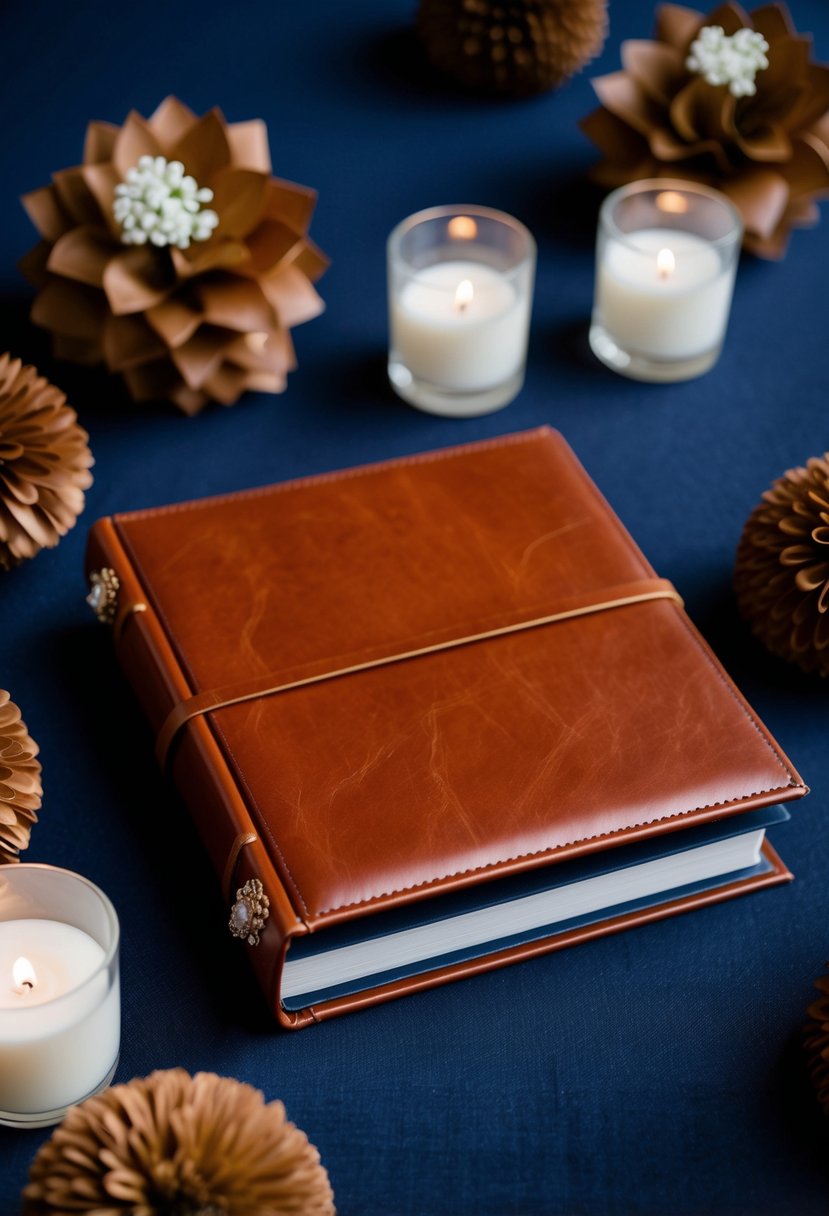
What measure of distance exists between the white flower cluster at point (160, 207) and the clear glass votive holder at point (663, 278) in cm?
32

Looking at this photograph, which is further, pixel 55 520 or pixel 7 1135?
pixel 55 520

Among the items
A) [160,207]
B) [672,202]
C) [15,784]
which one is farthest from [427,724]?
[672,202]

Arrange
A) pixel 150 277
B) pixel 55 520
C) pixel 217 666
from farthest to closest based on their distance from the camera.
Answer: pixel 150 277 < pixel 55 520 < pixel 217 666

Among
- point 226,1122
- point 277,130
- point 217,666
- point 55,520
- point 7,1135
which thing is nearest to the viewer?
point 226,1122

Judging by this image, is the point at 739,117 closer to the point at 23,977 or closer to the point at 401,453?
the point at 401,453

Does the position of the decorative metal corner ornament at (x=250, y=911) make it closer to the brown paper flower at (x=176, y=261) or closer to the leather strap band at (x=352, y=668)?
the leather strap band at (x=352, y=668)

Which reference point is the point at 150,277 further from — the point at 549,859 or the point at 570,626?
the point at 549,859

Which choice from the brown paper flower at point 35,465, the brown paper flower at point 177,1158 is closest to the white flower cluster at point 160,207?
the brown paper flower at point 35,465

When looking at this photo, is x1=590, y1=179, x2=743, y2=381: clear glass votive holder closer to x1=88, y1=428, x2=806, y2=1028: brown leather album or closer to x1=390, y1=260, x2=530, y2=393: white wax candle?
x1=390, y1=260, x2=530, y2=393: white wax candle

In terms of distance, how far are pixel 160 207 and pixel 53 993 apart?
60cm

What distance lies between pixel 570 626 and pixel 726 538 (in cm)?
23

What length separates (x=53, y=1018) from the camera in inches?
29.3

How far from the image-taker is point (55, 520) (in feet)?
3.43

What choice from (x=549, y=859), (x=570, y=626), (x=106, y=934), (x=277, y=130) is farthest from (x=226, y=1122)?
(x=277, y=130)
